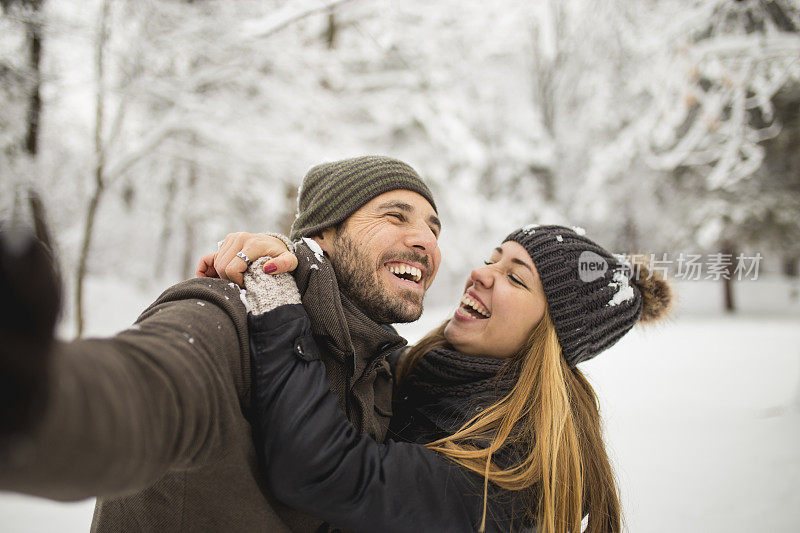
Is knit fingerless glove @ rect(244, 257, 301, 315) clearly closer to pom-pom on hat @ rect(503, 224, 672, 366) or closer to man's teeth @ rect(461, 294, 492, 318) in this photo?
man's teeth @ rect(461, 294, 492, 318)

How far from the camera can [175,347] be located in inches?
32.6

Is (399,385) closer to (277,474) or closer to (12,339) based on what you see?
(277,474)

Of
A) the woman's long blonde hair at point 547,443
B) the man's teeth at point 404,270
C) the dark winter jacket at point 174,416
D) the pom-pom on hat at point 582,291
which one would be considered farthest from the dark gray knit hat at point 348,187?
the woman's long blonde hair at point 547,443

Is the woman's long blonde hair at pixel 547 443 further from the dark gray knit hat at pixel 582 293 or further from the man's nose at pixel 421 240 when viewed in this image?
the man's nose at pixel 421 240

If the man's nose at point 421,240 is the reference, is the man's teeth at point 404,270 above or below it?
below

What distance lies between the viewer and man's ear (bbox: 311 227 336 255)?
1.74 m

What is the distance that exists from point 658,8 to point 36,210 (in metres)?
8.75

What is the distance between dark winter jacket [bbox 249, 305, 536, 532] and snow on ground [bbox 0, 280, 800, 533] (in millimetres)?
1052

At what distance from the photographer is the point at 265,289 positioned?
1.20 meters

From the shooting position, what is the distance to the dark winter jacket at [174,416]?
0.56m

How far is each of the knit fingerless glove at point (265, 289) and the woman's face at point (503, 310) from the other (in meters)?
1.06

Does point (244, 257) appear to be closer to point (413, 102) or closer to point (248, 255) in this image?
point (248, 255)

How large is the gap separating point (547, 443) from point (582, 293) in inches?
29.0

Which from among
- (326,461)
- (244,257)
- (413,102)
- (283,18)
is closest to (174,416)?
(326,461)
